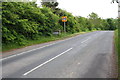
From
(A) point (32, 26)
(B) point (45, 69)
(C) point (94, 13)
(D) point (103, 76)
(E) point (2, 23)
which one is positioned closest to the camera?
(D) point (103, 76)

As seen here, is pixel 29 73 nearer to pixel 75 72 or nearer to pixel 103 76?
pixel 75 72

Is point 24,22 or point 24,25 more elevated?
point 24,22

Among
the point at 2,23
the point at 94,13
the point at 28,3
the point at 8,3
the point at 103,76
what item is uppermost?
the point at 94,13

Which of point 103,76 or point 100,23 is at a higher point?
point 100,23

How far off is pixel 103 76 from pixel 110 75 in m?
0.38

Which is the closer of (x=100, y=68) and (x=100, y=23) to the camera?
(x=100, y=68)

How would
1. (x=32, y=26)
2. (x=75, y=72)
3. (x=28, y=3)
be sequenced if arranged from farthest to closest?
1. (x=28, y=3)
2. (x=32, y=26)
3. (x=75, y=72)

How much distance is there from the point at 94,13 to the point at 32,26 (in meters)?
75.3

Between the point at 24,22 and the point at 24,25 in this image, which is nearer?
the point at 24,25

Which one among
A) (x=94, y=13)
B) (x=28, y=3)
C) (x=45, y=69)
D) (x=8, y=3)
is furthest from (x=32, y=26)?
(x=94, y=13)

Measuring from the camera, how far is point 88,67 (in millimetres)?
8422

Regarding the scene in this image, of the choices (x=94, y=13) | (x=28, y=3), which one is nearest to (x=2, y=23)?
(x=28, y=3)

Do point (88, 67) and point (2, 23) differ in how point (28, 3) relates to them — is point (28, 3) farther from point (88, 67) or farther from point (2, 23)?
point (88, 67)

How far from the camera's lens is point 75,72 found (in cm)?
748
